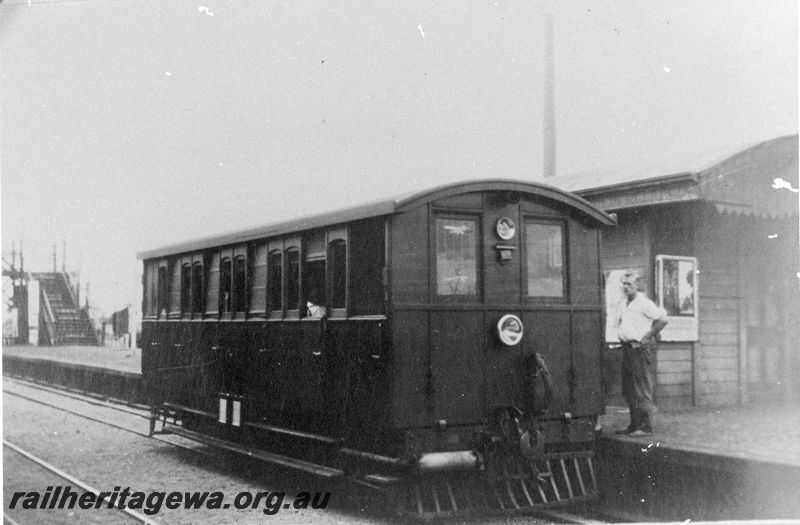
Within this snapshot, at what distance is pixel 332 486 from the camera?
28.7ft

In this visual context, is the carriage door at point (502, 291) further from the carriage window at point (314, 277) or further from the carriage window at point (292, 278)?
the carriage window at point (292, 278)

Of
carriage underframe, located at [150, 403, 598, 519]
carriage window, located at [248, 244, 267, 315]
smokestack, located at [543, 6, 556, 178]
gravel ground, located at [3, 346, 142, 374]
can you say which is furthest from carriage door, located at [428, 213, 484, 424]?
gravel ground, located at [3, 346, 142, 374]

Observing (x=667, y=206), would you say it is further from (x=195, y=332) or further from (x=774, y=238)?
(x=195, y=332)

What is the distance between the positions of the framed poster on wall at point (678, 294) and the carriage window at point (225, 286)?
5352mm

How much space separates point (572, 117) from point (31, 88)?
6.11m

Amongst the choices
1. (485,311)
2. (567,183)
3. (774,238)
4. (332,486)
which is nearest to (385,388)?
(485,311)

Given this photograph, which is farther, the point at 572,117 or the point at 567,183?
the point at 567,183

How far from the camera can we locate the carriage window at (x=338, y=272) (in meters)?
8.03

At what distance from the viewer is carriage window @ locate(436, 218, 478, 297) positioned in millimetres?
7566

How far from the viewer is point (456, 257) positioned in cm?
767

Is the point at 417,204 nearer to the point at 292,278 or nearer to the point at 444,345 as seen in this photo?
the point at 444,345

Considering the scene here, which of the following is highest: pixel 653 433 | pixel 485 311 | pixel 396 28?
pixel 396 28

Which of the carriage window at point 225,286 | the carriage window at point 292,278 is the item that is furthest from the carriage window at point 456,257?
the carriage window at point 225,286

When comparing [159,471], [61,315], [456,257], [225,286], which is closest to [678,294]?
[456,257]
